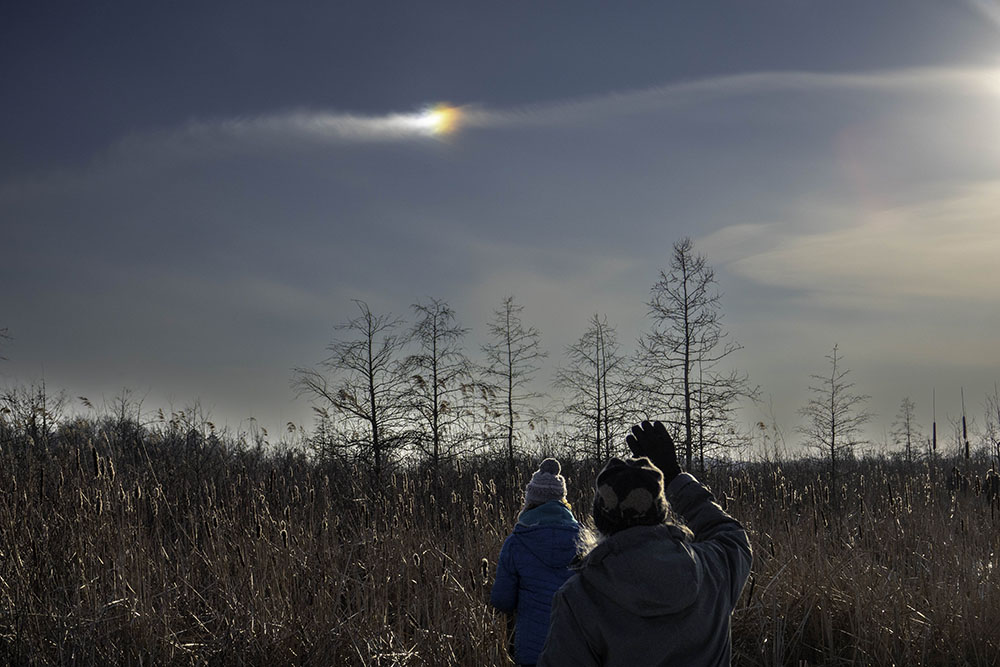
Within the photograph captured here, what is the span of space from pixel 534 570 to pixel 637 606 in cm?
235

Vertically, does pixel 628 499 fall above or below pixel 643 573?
above

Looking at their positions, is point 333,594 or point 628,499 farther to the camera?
point 333,594

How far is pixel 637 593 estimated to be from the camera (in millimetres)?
2424

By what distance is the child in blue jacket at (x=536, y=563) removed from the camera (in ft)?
A: 15.3

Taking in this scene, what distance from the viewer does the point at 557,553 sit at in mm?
4676

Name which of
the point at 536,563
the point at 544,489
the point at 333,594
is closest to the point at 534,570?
the point at 536,563

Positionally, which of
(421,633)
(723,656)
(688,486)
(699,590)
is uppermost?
(688,486)

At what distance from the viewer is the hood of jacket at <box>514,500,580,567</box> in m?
4.68

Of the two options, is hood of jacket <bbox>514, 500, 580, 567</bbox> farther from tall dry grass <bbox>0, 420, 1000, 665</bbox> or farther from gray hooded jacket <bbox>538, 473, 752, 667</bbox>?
gray hooded jacket <bbox>538, 473, 752, 667</bbox>

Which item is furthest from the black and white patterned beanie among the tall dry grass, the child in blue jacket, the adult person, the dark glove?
the tall dry grass

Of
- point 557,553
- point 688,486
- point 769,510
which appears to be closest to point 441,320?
point 769,510

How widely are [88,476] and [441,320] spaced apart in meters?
14.8

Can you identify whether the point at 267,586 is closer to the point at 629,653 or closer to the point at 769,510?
the point at 629,653

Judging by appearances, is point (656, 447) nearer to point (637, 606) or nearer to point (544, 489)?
point (637, 606)
